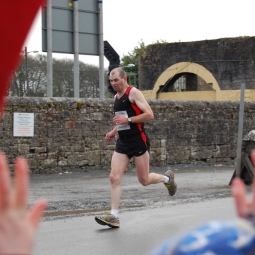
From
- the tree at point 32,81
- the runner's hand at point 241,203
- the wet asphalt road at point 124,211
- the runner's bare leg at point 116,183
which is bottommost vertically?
the wet asphalt road at point 124,211

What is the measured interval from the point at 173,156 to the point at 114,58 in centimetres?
897

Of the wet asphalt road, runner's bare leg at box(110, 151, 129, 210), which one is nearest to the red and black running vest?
runner's bare leg at box(110, 151, 129, 210)

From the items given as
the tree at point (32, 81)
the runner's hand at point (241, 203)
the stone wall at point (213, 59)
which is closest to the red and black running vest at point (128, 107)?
the runner's hand at point (241, 203)

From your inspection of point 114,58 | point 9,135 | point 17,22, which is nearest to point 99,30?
point 114,58

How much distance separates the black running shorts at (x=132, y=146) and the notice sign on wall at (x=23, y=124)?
27.5 ft

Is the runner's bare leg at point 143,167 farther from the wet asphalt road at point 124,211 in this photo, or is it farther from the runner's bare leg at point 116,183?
the wet asphalt road at point 124,211

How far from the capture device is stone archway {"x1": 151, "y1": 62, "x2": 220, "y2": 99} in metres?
33.5

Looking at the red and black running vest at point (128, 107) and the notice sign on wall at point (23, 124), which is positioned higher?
the red and black running vest at point (128, 107)

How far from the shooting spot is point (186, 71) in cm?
3459

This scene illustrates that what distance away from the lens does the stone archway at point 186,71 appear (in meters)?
33.5

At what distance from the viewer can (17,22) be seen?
1.23 meters

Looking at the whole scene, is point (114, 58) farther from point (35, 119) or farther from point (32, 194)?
point (32, 194)

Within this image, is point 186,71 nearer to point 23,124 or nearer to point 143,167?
point 23,124

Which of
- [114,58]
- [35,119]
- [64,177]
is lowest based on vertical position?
[64,177]
